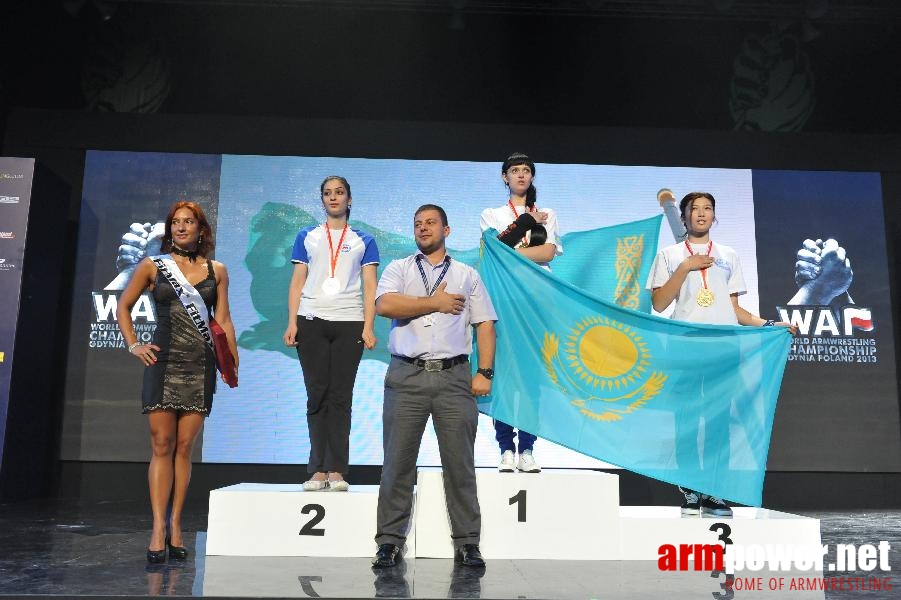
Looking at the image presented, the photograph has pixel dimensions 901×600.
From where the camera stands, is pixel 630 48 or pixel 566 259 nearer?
pixel 566 259

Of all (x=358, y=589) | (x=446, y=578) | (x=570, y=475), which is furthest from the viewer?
(x=570, y=475)

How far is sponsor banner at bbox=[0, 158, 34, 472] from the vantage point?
6.12 m

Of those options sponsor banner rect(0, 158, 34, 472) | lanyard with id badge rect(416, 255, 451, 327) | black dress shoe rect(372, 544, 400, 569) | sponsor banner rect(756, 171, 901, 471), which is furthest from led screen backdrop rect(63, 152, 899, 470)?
black dress shoe rect(372, 544, 400, 569)

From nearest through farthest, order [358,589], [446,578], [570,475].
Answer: [358,589]
[446,578]
[570,475]

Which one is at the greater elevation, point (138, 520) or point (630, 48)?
point (630, 48)

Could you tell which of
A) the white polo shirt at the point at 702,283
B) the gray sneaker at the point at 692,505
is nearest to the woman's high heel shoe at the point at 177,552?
the gray sneaker at the point at 692,505

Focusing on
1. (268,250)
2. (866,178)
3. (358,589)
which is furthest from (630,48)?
(358,589)

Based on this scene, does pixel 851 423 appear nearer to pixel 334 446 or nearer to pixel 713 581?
pixel 713 581

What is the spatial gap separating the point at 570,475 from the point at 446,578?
87 centimetres

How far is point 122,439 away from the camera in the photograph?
6.50 meters

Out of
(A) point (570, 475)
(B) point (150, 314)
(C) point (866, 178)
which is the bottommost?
(A) point (570, 475)

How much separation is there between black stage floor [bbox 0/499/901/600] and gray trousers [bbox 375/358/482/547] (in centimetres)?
19

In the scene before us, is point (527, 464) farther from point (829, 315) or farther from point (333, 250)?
point (829, 315)

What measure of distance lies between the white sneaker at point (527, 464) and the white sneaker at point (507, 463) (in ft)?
0.13
